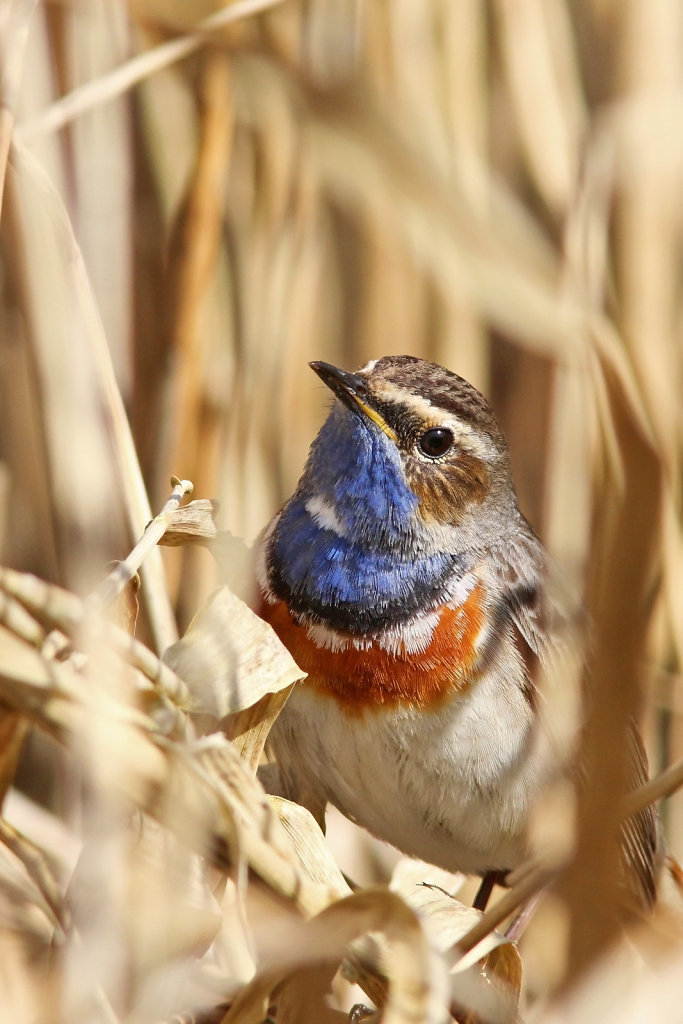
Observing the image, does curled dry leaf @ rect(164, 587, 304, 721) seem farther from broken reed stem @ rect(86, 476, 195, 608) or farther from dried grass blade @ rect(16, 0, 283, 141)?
dried grass blade @ rect(16, 0, 283, 141)

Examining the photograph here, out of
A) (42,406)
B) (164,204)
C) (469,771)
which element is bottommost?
(469,771)

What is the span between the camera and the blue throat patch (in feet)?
8.96

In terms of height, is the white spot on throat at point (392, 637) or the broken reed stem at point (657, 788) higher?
the broken reed stem at point (657, 788)

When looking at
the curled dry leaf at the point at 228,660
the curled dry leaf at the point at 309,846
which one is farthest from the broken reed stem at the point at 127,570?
the curled dry leaf at the point at 309,846

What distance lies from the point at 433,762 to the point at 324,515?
653mm

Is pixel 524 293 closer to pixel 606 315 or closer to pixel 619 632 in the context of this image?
pixel 606 315

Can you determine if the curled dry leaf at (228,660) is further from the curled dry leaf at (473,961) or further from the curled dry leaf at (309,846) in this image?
the curled dry leaf at (473,961)

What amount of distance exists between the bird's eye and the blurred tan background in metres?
0.43

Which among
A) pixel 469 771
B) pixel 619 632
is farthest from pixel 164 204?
pixel 619 632

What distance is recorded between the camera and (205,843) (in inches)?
64.6

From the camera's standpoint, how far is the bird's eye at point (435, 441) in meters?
2.90

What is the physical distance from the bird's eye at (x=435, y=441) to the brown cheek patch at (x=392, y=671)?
0.47m

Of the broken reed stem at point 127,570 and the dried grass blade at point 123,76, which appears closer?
the broken reed stem at point 127,570

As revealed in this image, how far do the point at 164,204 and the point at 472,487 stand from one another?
1282mm
